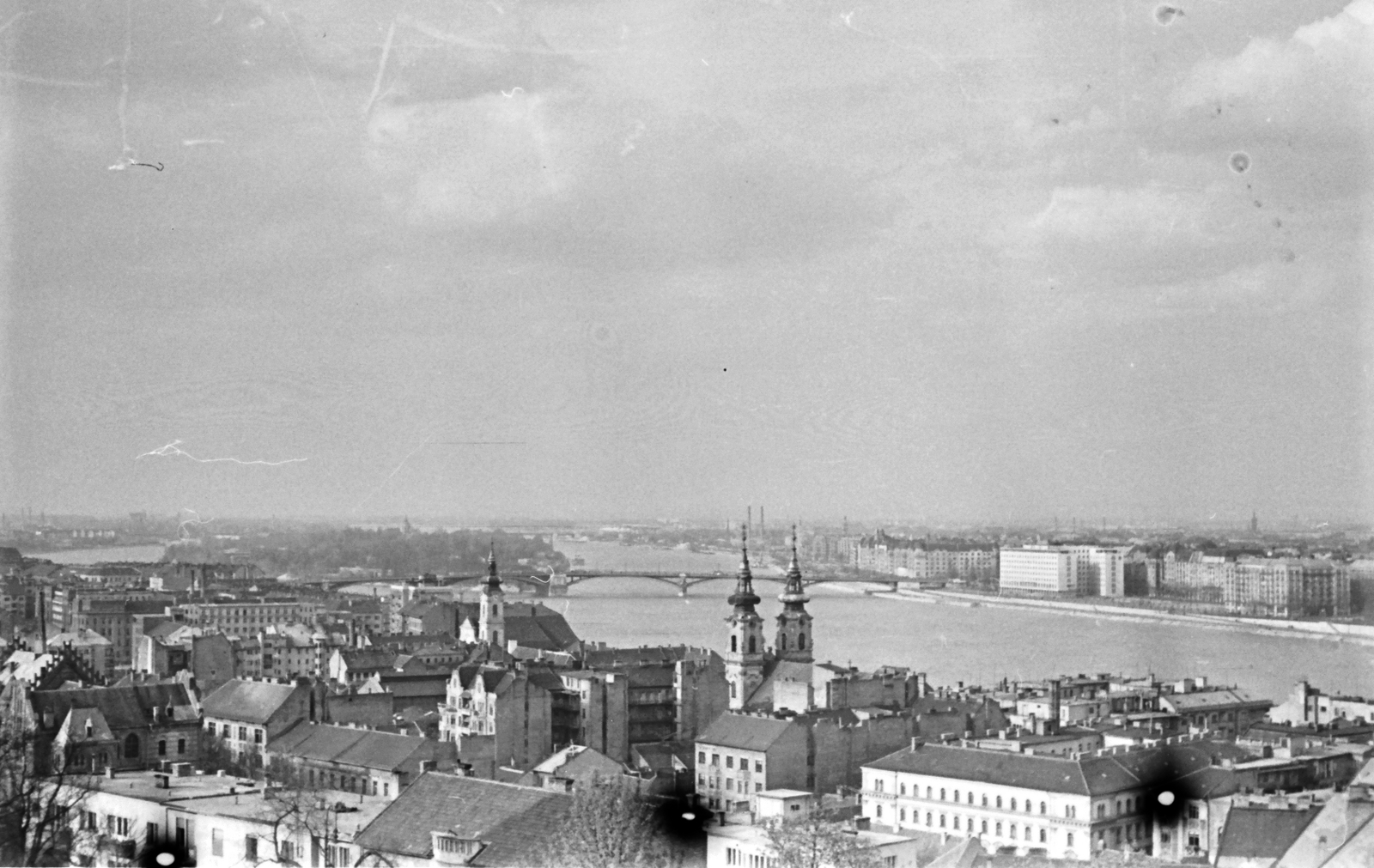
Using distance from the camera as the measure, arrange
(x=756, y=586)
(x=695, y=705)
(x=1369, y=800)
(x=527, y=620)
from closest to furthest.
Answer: (x=1369, y=800), (x=695, y=705), (x=527, y=620), (x=756, y=586)

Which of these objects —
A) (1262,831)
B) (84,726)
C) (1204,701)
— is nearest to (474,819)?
(1262,831)

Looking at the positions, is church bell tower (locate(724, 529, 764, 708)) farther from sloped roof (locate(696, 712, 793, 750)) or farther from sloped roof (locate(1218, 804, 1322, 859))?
sloped roof (locate(1218, 804, 1322, 859))

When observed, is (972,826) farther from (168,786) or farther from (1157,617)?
(1157,617)

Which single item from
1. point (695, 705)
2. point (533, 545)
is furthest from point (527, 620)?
point (533, 545)

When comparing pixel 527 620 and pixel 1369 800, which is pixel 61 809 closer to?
pixel 1369 800

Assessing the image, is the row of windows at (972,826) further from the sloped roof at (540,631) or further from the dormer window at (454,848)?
the sloped roof at (540,631)

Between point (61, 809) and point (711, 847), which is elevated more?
point (61, 809)
